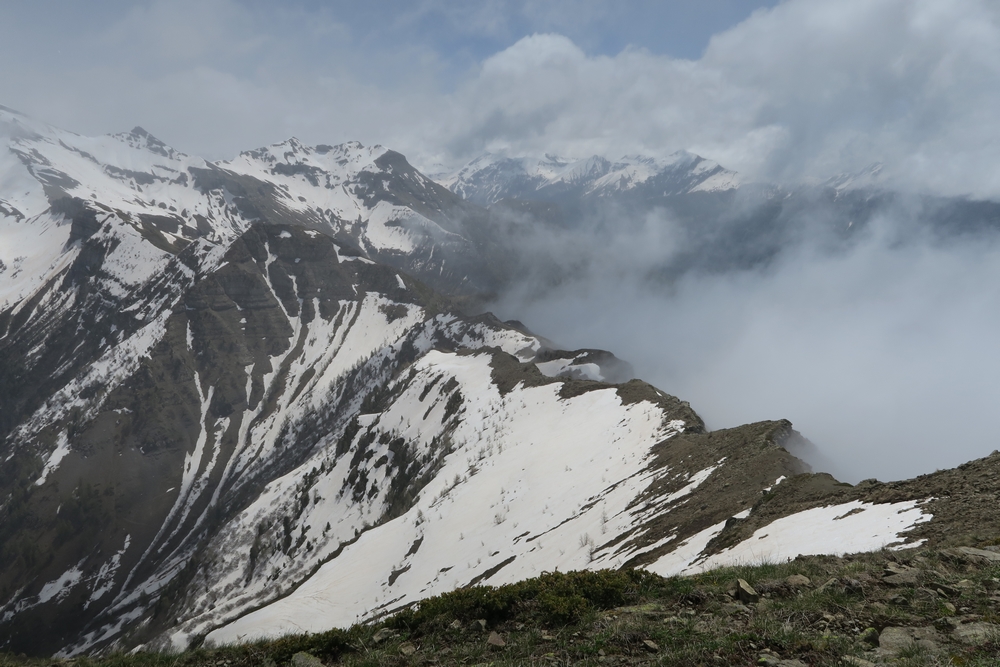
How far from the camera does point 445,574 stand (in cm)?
3469

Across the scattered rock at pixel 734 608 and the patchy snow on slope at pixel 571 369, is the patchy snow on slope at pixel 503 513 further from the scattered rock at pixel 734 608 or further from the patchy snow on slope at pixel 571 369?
the patchy snow on slope at pixel 571 369

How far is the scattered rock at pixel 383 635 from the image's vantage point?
1018 cm

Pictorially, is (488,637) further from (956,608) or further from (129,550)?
(129,550)

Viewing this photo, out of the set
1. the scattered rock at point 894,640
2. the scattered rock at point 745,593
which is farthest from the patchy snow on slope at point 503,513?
the scattered rock at point 894,640

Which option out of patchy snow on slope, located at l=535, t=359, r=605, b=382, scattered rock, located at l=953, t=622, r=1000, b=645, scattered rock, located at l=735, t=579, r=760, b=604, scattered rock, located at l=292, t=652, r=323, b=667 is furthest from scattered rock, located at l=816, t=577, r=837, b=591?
patchy snow on slope, located at l=535, t=359, r=605, b=382

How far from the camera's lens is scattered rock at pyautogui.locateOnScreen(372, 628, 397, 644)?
10.2 metres

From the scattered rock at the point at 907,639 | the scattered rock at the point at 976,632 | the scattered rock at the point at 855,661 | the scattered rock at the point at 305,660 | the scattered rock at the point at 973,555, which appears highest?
Answer: the scattered rock at the point at 305,660

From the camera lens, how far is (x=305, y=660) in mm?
9367

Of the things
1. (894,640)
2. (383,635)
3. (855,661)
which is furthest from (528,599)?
(894,640)

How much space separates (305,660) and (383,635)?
1.51 m

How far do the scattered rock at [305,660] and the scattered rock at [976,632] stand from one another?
30.8 ft

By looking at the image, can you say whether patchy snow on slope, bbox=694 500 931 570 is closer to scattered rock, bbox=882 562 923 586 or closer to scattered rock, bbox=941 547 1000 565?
scattered rock, bbox=941 547 1000 565

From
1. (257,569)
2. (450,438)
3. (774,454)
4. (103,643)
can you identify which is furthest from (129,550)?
(774,454)

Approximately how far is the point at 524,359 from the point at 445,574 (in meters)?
111
